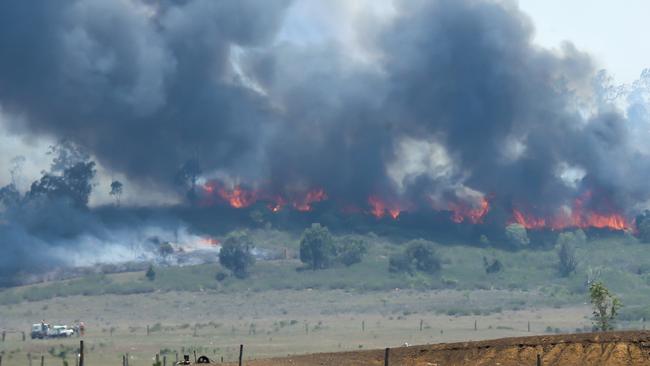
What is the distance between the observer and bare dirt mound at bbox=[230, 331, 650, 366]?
281ft

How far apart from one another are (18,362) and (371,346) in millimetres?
43025

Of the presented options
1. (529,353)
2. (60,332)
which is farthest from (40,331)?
(529,353)

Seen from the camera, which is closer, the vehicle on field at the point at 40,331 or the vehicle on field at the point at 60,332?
the vehicle on field at the point at 40,331

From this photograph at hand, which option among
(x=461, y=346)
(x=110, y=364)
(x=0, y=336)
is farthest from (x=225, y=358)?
(x=461, y=346)

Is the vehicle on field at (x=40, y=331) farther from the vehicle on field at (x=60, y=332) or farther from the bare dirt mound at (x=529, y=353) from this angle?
the bare dirt mound at (x=529, y=353)

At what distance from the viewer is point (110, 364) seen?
15850 centimetres

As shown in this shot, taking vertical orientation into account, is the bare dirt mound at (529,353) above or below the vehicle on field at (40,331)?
below

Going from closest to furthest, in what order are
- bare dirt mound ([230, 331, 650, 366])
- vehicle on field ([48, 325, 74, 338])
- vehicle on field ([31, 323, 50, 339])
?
1. bare dirt mound ([230, 331, 650, 366])
2. vehicle on field ([31, 323, 50, 339])
3. vehicle on field ([48, 325, 74, 338])

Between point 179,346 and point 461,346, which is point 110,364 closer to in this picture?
point 179,346

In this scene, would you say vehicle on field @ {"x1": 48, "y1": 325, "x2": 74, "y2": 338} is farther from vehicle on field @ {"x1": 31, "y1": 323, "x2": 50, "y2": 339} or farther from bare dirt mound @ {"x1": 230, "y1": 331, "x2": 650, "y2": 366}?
bare dirt mound @ {"x1": 230, "y1": 331, "x2": 650, "y2": 366}

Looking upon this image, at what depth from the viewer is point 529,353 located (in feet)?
294

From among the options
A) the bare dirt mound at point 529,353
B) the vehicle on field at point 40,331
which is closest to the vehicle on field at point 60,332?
the vehicle on field at point 40,331

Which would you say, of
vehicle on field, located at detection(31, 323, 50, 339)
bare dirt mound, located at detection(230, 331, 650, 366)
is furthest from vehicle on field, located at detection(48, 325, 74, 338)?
bare dirt mound, located at detection(230, 331, 650, 366)

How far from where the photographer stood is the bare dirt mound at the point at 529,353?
281 ft
